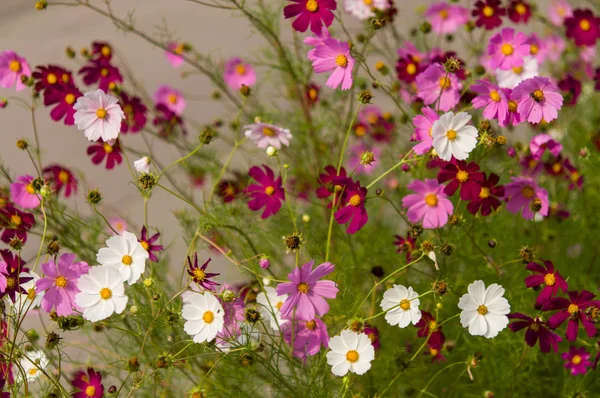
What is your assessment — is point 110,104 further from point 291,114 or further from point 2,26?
point 2,26

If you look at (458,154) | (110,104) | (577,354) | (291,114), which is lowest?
(577,354)

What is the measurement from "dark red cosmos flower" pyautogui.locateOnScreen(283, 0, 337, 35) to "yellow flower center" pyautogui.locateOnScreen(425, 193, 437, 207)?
10.6 inches

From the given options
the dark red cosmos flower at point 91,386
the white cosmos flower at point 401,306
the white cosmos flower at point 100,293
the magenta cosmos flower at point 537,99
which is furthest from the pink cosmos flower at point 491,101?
the dark red cosmos flower at point 91,386

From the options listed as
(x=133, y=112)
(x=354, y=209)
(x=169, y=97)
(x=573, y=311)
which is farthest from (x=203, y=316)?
(x=169, y=97)

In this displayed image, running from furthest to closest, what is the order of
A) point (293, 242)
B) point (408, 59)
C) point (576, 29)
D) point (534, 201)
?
point (576, 29) → point (408, 59) → point (534, 201) → point (293, 242)

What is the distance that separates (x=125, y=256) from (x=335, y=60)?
14.4 inches

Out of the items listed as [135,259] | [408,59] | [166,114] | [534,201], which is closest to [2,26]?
[166,114]

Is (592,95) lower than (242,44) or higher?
lower

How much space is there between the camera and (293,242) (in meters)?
0.75

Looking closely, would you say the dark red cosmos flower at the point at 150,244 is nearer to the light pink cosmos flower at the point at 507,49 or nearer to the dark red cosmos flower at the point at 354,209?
the dark red cosmos flower at the point at 354,209

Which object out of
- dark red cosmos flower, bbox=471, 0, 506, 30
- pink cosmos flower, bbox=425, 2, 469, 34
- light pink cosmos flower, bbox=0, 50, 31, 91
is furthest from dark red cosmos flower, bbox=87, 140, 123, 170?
pink cosmos flower, bbox=425, 2, 469, 34

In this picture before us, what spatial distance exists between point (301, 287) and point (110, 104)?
1.07 ft

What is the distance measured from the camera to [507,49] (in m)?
1.06

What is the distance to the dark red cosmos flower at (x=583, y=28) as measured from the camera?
4.17 feet
